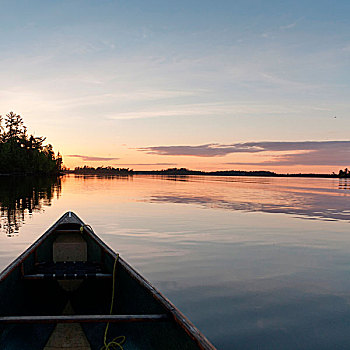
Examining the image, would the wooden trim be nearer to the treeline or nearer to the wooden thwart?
the wooden thwart

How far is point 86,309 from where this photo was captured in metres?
7.00

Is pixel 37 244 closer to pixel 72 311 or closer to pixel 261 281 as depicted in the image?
pixel 72 311

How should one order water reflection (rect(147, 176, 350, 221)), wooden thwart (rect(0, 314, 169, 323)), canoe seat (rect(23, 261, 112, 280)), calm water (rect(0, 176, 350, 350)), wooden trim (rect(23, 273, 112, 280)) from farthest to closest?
water reflection (rect(147, 176, 350, 221)) < calm water (rect(0, 176, 350, 350)) < canoe seat (rect(23, 261, 112, 280)) < wooden trim (rect(23, 273, 112, 280)) < wooden thwart (rect(0, 314, 169, 323))

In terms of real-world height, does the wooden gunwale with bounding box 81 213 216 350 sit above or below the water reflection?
above

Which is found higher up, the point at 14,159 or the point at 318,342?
the point at 14,159

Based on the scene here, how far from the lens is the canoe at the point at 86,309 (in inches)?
173

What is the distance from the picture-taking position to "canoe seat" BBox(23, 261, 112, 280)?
263 inches

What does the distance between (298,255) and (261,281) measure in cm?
402

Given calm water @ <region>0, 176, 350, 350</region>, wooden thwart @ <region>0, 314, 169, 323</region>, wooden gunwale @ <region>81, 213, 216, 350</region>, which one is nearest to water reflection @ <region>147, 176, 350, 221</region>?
calm water @ <region>0, 176, 350, 350</region>

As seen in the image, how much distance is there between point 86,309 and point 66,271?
0.95 metres

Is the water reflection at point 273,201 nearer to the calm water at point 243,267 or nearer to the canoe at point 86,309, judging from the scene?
the calm water at point 243,267

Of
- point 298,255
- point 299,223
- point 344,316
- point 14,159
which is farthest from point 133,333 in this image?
point 14,159

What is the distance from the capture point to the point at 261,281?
9.71 meters

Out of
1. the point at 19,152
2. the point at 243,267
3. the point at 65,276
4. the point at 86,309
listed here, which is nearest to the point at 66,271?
the point at 65,276
